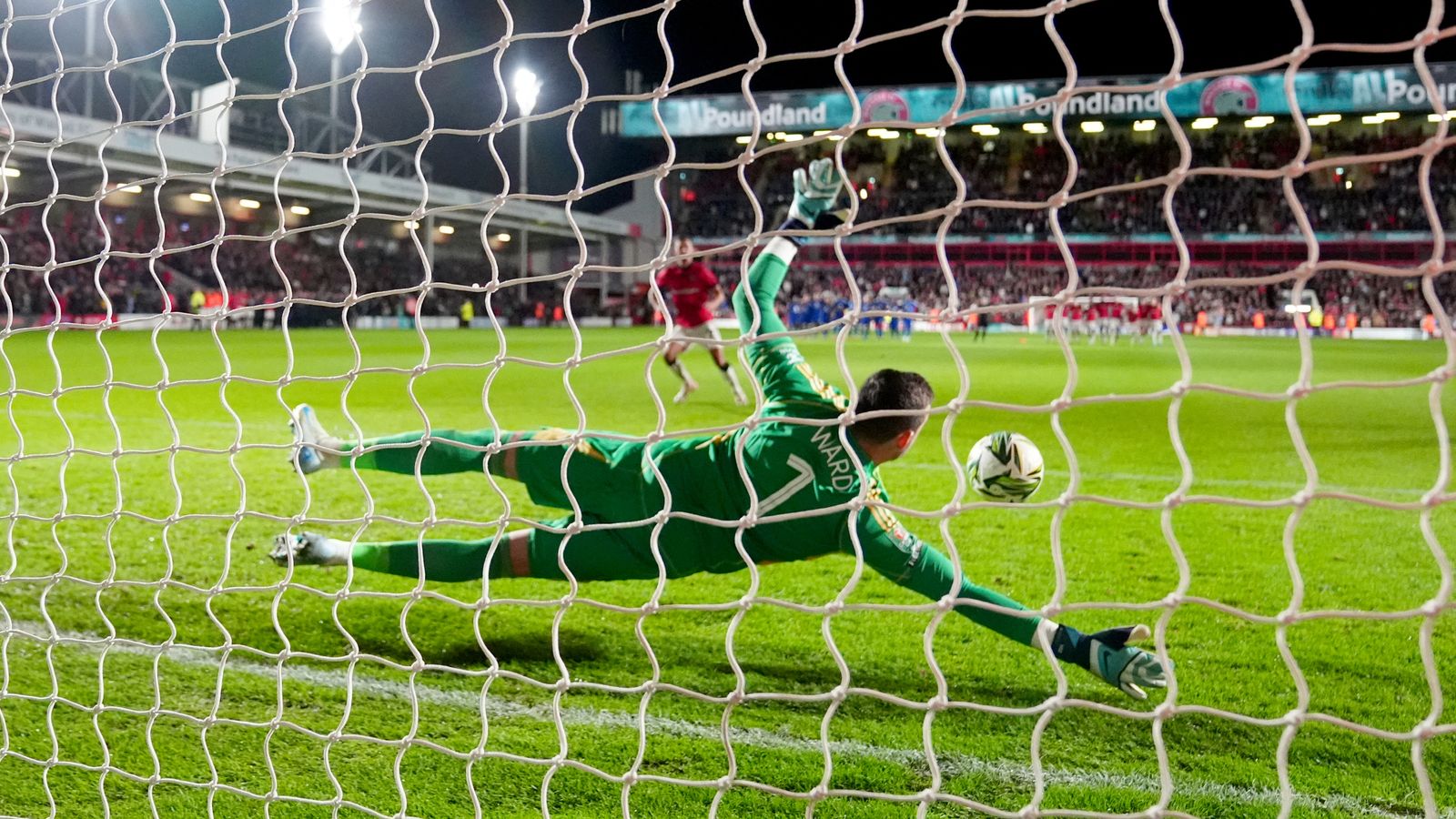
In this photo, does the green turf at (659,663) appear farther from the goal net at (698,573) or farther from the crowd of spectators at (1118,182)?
the crowd of spectators at (1118,182)

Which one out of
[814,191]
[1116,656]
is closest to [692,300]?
[814,191]

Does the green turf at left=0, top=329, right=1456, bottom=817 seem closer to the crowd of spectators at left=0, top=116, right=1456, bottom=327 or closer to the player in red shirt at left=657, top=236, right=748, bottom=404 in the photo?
the player in red shirt at left=657, top=236, right=748, bottom=404

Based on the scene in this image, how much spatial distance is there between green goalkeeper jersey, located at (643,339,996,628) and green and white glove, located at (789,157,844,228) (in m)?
0.40

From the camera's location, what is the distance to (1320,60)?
36094 millimetres

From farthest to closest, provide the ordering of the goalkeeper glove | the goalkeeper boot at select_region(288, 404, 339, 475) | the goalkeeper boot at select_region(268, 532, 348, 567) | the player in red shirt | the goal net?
the player in red shirt → the goalkeeper boot at select_region(288, 404, 339, 475) → the goalkeeper boot at select_region(268, 532, 348, 567) → the goalkeeper glove → the goal net

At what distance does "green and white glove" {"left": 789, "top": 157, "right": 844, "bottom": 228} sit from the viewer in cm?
306

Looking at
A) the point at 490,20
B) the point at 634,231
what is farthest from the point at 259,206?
the point at 634,231


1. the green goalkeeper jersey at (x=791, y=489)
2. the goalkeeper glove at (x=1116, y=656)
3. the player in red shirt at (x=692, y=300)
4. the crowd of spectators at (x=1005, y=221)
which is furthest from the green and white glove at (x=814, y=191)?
the crowd of spectators at (x=1005, y=221)

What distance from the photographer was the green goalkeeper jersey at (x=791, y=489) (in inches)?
113

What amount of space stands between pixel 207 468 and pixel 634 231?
119 ft

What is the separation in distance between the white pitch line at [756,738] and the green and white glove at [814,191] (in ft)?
4.93

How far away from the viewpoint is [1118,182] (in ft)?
129

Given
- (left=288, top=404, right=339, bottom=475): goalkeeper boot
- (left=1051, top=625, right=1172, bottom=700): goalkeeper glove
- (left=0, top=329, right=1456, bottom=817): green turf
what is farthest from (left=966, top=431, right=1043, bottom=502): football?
(left=288, top=404, right=339, bottom=475): goalkeeper boot

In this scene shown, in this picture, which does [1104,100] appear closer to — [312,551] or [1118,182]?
[1118,182]
